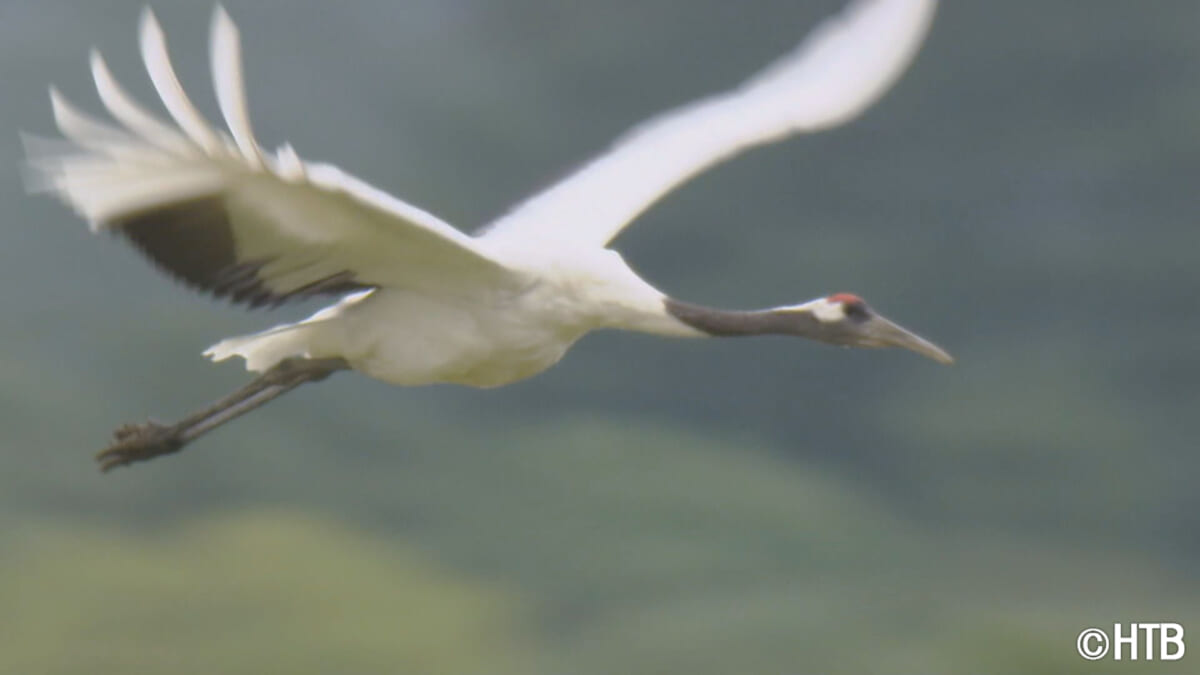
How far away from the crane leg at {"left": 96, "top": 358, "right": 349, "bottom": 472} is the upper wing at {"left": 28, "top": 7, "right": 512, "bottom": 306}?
0.75 metres

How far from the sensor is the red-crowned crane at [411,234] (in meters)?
5.80

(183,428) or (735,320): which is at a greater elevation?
(735,320)

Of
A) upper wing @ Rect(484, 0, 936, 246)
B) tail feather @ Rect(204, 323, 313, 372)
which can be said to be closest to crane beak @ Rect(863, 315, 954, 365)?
upper wing @ Rect(484, 0, 936, 246)

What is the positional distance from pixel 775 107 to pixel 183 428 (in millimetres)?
2479

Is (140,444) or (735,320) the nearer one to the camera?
(735,320)

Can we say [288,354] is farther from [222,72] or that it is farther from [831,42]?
[831,42]

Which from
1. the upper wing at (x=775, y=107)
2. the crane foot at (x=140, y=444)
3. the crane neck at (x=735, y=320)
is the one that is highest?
the upper wing at (x=775, y=107)

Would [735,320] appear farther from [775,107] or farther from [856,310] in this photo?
[775,107]

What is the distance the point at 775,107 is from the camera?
831 centimetres

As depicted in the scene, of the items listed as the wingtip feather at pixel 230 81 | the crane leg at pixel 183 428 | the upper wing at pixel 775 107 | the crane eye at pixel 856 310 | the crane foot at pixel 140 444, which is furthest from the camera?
the upper wing at pixel 775 107

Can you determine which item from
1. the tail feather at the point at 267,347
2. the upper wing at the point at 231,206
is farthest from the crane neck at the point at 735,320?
the tail feather at the point at 267,347

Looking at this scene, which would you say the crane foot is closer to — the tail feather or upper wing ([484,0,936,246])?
the tail feather

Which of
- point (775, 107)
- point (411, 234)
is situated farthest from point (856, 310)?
point (411, 234)

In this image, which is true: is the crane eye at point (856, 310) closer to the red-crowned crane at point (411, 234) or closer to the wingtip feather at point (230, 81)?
the red-crowned crane at point (411, 234)
